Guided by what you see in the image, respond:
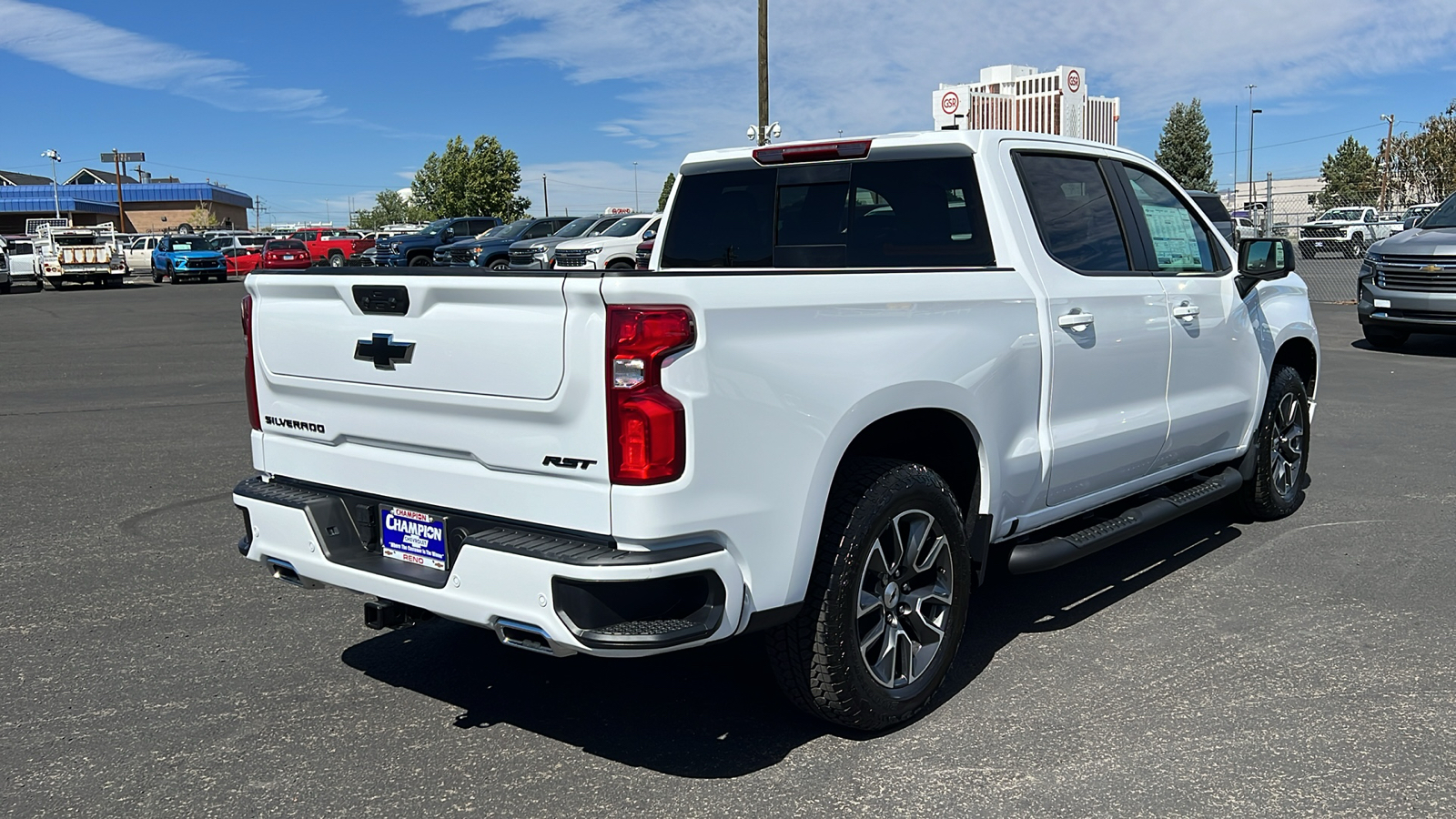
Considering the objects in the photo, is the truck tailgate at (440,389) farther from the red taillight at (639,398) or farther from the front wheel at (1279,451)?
the front wheel at (1279,451)

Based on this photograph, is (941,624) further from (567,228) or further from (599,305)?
(567,228)

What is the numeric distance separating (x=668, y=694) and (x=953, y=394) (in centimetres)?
142

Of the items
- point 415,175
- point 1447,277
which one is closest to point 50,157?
point 415,175

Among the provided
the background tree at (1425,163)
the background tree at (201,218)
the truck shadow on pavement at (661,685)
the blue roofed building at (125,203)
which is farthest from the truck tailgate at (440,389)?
the background tree at (201,218)

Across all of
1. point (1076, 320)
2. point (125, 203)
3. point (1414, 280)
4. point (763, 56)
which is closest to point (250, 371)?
point (1076, 320)

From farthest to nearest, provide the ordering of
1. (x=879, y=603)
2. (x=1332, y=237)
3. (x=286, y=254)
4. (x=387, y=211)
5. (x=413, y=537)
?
(x=387, y=211), (x=1332, y=237), (x=286, y=254), (x=879, y=603), (x=413, y=537)

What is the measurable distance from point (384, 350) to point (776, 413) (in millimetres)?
1187

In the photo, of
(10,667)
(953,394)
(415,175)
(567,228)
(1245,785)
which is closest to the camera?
(1245,785)

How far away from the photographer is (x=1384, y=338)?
15734 mm

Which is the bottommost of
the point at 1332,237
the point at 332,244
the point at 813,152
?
the point at 813,152

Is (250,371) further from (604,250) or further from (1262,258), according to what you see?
(604,250)

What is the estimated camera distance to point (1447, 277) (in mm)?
13805

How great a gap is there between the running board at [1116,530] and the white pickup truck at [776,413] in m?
0.02

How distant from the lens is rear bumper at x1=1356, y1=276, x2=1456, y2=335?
45.4ft
